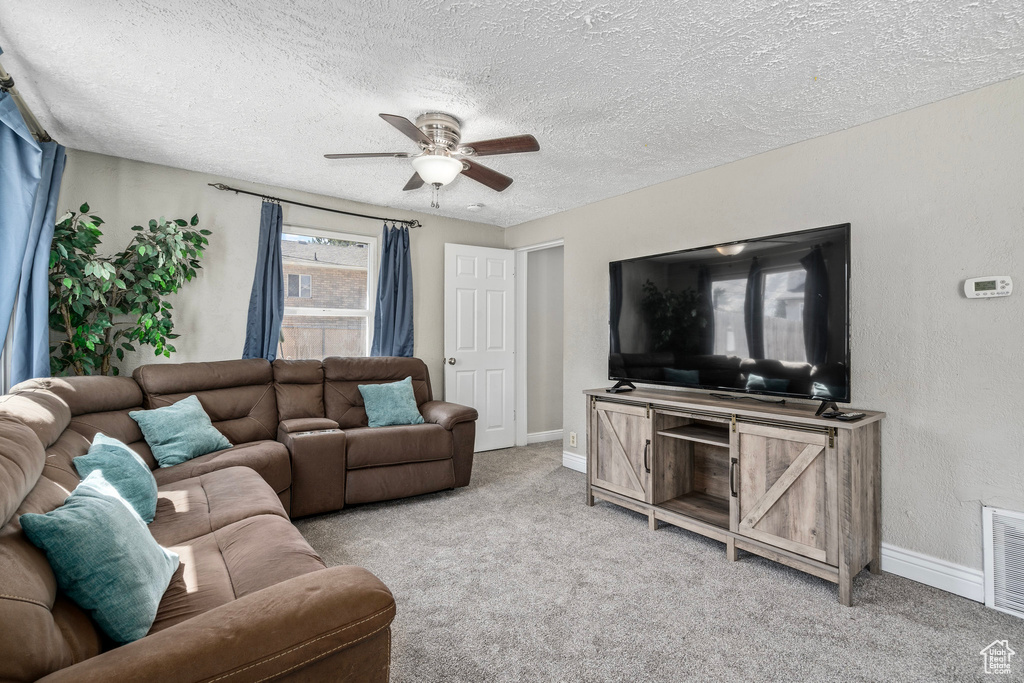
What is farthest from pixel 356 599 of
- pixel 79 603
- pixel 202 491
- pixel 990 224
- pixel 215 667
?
pixel 990 224

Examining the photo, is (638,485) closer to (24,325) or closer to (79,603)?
(79,603)

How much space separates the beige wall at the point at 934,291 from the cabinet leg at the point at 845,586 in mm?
560

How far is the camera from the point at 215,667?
922 millimetres

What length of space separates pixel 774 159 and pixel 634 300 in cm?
120

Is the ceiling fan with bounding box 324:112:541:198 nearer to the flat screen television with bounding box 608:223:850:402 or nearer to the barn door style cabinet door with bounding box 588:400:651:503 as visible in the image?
the flat screen television with bounding box 608:223:850:402

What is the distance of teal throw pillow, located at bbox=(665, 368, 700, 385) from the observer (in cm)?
301

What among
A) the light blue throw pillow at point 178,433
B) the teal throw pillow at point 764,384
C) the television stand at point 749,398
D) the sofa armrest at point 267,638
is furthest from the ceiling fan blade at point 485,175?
the light blue throw pillow at point 178,433

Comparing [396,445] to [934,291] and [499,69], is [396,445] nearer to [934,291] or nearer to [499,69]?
[499,69]

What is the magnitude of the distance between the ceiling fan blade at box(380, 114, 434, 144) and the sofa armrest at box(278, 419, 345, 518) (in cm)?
198

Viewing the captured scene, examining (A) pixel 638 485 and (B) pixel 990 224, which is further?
(A) pixel 638 485

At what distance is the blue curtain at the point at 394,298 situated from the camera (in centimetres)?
437

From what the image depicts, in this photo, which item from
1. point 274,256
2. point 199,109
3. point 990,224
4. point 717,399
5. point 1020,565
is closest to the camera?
point 1020,565

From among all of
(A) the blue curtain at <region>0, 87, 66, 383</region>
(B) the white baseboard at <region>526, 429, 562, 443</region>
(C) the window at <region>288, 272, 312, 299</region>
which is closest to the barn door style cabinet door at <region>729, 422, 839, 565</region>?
(B) the white baseboard at <region>526, 429, 562, 443</region>

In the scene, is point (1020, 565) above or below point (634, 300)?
below
